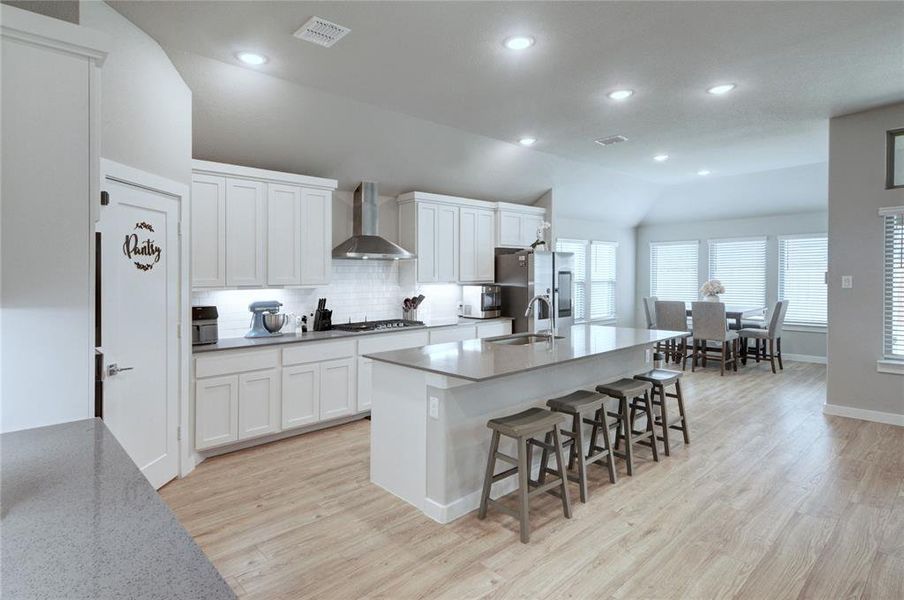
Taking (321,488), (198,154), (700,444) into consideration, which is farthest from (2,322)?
(700,444)

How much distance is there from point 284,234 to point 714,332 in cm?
603

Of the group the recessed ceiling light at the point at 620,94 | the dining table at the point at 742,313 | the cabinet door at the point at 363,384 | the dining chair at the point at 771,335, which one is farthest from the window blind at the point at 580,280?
the cabinet door at the point at 363,384

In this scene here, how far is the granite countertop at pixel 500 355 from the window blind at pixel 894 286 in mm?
2140

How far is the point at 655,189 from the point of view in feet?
27.6

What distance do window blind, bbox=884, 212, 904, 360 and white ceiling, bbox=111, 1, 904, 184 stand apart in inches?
44.7

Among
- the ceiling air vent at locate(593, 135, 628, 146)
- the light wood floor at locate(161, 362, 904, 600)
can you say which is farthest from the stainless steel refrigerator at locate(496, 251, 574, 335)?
the light wood floor at locate(161, 362, 904, 600)

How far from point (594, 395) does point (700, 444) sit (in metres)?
1.44

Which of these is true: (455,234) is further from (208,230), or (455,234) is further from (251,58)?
(251,58)

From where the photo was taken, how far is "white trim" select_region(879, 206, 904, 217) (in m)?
4.45

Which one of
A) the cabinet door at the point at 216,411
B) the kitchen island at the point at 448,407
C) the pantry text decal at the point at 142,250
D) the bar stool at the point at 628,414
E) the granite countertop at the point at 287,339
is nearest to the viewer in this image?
the kitchen island at the point at 448,407

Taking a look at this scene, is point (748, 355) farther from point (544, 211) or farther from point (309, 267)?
point (309, 267)

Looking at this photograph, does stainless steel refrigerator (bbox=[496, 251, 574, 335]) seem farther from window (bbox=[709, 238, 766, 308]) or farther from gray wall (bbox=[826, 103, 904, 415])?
window (bbox=[709, 238, 766, 308])

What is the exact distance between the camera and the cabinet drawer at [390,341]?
4.79 m

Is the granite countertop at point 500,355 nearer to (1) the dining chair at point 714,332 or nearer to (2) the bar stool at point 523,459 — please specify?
(2) the bar stool at point 523,459
